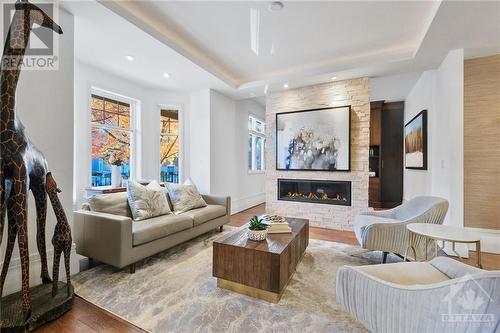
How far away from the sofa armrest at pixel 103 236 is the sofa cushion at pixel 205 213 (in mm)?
960

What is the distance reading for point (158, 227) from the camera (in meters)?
2.64

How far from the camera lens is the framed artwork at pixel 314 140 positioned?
411 cm

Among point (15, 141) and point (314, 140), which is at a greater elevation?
point (314, 140)

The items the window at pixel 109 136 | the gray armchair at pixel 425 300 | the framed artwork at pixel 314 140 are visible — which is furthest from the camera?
the framed artwork at pixel 314 140

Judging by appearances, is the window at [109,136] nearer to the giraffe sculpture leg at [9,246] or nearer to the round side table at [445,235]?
the giraffe sculpture leg at [9,246]

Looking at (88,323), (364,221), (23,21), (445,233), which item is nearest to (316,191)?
(364,221)

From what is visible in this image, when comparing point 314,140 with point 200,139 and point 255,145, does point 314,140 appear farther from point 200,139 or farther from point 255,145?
point 255,145

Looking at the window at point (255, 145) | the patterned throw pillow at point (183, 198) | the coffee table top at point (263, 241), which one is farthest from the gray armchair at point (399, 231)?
the window at point (255, 145)

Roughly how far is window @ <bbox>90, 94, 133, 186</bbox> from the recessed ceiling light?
319 cm

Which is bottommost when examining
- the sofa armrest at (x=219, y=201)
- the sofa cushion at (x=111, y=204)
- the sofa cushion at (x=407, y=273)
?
the sofa cushion at (x=407, y=273)

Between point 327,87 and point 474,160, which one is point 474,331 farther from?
point 327,87

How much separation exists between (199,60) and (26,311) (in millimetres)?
3389

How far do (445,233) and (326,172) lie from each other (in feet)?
8.04

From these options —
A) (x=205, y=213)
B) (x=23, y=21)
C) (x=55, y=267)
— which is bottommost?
(x=55, y=267)
